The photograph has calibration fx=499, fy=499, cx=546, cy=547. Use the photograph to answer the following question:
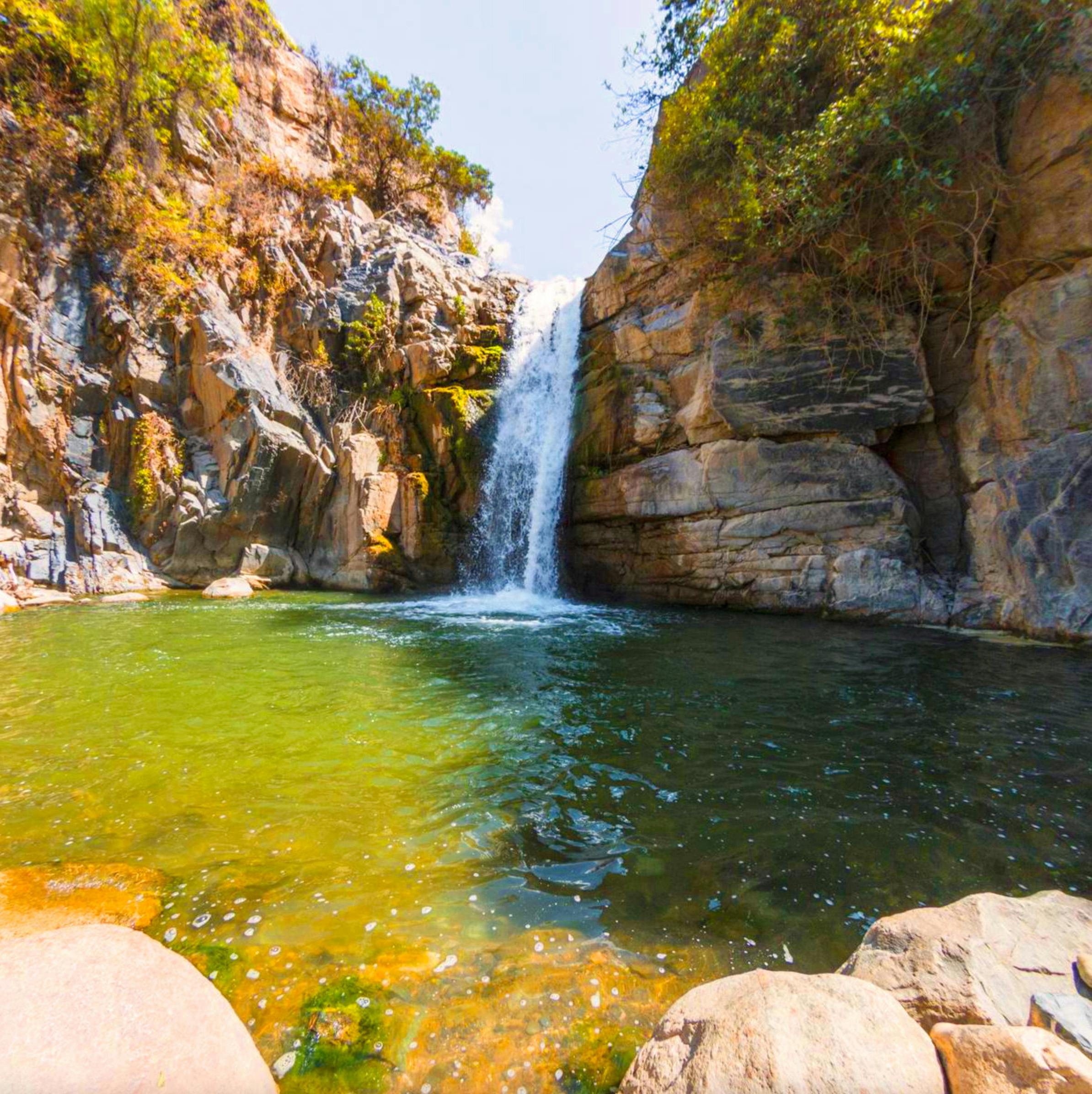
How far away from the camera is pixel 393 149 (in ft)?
72.7

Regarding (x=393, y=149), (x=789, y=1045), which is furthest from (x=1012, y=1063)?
(x=393, y=149)

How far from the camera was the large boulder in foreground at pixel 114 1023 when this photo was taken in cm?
132

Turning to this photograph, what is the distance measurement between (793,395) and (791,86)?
5.89 meters

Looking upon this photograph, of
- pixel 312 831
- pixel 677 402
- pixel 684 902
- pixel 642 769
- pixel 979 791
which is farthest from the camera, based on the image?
pixel 677 402

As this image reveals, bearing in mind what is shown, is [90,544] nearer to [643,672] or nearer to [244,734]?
[244,734]

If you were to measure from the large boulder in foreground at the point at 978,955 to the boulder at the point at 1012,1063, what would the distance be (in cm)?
26

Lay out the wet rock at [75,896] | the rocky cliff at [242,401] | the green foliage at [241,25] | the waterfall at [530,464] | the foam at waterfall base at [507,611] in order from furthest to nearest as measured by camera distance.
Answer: the green foliage at [241,25] < the waterfall at [530,464] < the rocky cliff at [242,401] < the foam at waterfall base at [507,611] < the wet rock at [75,896]

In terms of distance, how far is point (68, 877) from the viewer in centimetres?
265

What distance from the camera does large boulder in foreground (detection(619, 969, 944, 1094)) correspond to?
128 cm

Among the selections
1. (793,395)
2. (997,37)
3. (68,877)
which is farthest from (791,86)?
(68,877)

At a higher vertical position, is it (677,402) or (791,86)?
(791,86)

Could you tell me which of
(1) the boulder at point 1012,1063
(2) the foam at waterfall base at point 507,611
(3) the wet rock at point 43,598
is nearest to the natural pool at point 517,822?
(1) the boulder at point 1012,1063

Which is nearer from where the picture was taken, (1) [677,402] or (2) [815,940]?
(2) [815,940]

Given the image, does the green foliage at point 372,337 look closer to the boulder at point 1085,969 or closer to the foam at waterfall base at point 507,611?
the foam at waterfall base at point 507,611
